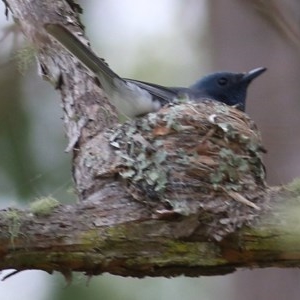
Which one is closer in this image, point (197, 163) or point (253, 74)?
point (197, 163)

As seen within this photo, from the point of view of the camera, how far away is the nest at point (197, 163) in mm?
2893

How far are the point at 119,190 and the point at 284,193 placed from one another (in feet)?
2.07

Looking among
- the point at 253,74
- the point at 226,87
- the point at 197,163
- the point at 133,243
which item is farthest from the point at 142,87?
the point at 133,243

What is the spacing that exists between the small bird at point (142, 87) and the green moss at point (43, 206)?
0.76m

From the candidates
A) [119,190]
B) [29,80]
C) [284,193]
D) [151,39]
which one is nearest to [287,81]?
[284,193]

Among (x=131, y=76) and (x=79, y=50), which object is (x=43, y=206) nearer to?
(x=79, y=50)

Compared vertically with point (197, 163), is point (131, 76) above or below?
above

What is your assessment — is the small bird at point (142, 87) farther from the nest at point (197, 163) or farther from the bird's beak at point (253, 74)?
the nest at point (197, 163)

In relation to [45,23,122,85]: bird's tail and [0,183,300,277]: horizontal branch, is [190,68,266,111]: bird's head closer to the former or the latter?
[45,23,122,85]: bird's tail

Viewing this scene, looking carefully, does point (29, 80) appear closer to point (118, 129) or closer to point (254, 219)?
point (118, 129)

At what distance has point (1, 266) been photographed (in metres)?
2.68

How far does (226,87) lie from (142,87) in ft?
2.55

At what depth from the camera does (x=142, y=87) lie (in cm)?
409

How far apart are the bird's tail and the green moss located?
2.49ft
